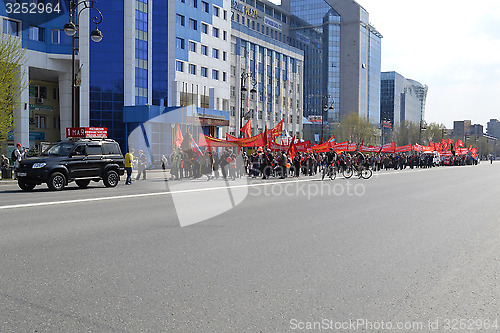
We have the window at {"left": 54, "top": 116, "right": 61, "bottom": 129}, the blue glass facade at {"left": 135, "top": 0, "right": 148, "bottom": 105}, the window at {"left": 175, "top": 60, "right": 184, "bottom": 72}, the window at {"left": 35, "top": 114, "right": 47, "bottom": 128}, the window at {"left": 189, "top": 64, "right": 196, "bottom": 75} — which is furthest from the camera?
the window at {"left": 189, "top": 64, "right": 196, "bottom": 75}

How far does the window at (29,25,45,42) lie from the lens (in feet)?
139

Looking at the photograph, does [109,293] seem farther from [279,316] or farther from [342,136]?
[342,136]

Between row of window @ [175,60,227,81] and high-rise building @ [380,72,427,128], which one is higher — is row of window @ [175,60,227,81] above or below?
below

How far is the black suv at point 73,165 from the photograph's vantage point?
16.6 m

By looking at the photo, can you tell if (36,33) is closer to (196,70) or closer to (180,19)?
(180,19)

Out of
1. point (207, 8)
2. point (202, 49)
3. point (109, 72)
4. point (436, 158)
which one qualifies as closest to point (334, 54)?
point (436, 158)

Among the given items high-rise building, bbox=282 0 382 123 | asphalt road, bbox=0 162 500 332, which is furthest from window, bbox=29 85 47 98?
high-rise building, bbox=282 0 382 123

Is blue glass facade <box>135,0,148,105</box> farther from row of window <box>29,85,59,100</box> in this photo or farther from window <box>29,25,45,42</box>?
row of window <box>29,85,59,100</box>

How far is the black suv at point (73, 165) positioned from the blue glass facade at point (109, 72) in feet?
95.3

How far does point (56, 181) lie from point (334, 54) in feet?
390

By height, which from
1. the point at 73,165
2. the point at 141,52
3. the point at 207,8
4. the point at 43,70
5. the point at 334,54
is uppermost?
the point at 334,54

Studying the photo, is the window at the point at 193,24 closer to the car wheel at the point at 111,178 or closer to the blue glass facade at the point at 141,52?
the blue glass facade at the point at 141,52

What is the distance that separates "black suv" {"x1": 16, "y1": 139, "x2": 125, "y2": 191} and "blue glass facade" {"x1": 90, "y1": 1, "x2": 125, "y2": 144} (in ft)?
95.3

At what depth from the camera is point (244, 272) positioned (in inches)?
217
